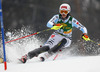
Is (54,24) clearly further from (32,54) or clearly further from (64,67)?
(64,67)

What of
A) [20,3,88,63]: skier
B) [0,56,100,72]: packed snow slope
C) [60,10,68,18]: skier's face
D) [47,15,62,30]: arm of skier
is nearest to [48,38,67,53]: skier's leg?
[20,3,88,63]: skier

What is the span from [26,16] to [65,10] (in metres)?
22.8

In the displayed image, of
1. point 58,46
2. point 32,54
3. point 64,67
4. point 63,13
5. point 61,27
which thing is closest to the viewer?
point 64,67

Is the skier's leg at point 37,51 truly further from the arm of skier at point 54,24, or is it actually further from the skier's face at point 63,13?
the skier's face at point 63,13

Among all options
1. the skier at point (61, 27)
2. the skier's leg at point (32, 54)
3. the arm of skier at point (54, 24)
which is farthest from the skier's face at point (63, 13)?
the skier's leg at point (32, 54)

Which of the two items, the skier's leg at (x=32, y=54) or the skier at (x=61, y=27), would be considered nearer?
the skier's leg at (x=32, y=54)

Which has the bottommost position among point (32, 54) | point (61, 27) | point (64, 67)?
point (32, 54)

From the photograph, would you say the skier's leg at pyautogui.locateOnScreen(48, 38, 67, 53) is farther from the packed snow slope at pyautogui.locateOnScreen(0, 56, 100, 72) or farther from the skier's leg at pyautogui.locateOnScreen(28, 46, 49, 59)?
the packed snow slope at pyautogui.locateOnScreen(0, 56, 100, 72)

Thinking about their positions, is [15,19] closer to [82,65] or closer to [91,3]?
[91,3]

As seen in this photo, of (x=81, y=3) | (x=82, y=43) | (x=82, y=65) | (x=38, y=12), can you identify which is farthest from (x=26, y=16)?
(x=82, y=65)

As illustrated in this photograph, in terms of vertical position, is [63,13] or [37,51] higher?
[63,13]

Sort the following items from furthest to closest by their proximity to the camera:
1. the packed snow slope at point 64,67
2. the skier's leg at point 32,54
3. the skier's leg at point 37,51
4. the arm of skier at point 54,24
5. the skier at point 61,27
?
the skier at point 61,27 → the arm of skier at point 54,24 → the skier's leg at point 37,51 → the skier's leg at point 32,54 → the packed snow slope at point 64,67

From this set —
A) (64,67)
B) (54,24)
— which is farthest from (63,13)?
(64,67)

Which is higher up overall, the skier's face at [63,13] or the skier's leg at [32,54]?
the skier's face at [63,13]
